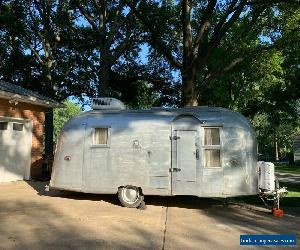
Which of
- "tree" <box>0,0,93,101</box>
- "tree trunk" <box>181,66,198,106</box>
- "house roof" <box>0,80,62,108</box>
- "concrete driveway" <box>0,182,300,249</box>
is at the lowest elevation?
"concrete driveway" <box>0,182,300,249</box>

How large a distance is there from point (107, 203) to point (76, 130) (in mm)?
2321

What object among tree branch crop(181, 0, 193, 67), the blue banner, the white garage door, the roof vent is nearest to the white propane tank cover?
the blue banner

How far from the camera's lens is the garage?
14.8m

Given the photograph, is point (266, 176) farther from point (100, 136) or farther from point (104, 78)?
point (104, 78)

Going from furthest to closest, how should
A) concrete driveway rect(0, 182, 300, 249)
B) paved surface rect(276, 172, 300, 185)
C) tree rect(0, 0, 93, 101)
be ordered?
tree rect(0, 0, 93, 101) → paved surface rect(276, 172, 300, 185) → concrete driveway rect(0, 182, 300, 249)

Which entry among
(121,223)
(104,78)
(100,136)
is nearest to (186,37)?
(104,78)

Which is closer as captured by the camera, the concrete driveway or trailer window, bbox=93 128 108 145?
the concrete driveway

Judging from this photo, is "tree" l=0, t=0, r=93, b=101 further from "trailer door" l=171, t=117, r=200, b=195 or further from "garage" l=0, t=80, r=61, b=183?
"trailer door" l=171, t=117, r=200, b=195

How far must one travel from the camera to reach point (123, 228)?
339 inches

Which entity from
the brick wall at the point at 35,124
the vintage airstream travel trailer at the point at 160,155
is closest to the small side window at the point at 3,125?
the brick wall at the point at 35,124

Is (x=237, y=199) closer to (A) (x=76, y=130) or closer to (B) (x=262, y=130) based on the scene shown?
(A) (x=76, y=130)

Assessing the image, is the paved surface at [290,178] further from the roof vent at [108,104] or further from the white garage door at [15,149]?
the white garage door at [15,149]

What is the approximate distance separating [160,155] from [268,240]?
3.91 metres

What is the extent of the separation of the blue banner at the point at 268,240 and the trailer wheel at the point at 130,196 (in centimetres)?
356
